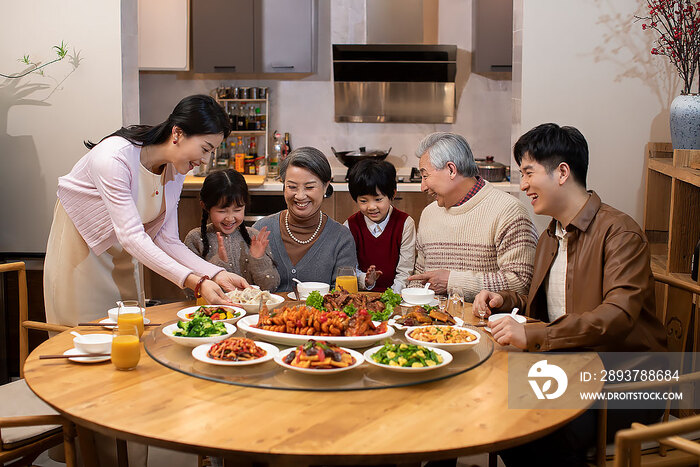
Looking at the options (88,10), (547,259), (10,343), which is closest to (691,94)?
(547,259)

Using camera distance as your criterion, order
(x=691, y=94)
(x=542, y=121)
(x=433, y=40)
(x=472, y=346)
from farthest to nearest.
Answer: (x=433, y=40)
(x=542, y=121)
(x=691, y=94)
(x=472, y=346)

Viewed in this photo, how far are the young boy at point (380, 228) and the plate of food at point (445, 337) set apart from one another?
114 cm

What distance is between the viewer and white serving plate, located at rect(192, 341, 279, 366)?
182 cm

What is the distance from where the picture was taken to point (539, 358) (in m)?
2.05

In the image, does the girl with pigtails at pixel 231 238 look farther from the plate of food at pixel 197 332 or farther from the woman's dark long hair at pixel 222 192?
the plate of food at pixel 197 332

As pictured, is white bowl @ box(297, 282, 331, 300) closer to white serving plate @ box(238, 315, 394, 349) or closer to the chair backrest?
white serving plate @ box(238, 315, 394, 349)

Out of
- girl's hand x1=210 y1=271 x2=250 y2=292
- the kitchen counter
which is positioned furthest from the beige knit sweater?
the kitchen counter

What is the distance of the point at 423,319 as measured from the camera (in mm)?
2244

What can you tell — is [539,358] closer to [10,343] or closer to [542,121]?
[542,121]

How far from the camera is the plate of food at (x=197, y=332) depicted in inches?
78.2

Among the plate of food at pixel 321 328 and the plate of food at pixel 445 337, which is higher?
the plate of food at pixel 321 328

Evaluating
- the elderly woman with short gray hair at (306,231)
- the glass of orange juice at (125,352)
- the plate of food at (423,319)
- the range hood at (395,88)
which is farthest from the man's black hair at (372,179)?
the range hood at (395,88)

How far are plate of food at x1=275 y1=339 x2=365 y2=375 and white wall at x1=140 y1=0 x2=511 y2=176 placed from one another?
13.7 ft

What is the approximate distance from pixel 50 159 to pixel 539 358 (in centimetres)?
308
